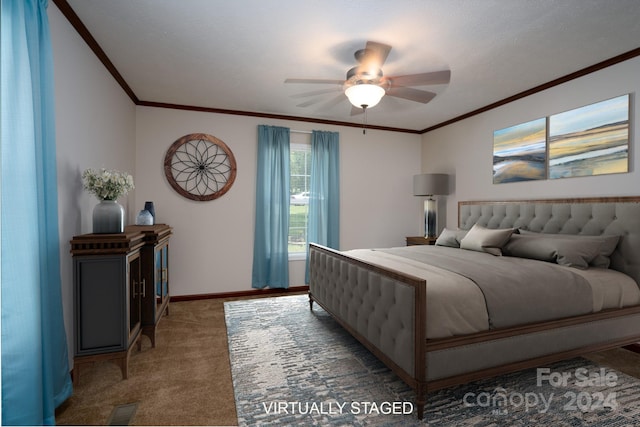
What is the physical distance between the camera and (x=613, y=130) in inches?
111

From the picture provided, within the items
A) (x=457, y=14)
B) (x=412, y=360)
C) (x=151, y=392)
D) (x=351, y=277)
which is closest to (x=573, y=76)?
(x=457, y=14)

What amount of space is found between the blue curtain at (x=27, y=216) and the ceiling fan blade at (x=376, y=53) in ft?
7.02

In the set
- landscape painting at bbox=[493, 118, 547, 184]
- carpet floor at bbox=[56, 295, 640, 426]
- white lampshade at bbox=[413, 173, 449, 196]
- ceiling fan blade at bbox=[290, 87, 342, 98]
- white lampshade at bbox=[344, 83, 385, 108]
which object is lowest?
carpet floor at bbox=[56, 295, 640, 426]

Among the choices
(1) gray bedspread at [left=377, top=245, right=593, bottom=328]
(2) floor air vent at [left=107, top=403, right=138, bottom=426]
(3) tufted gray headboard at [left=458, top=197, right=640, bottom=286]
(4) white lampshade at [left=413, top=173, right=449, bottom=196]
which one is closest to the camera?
(2) floor air vent at [left=107, top=403, right=138, bottom=426]

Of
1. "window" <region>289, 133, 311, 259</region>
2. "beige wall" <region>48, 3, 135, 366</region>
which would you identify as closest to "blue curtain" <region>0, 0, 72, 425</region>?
"beige wall" <region>48, 3, 135, 366</region>

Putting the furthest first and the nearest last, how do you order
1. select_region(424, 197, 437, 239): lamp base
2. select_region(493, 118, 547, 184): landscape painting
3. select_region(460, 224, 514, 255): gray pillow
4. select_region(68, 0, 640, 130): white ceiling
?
select_region(424, 197, 437, 239): lamp base < select_region(493, 118, 547, 184): landscape painting < select_region(460, 224, 514, 255): gray pillow < select_region(68, 0, 640, 130): white ceiling

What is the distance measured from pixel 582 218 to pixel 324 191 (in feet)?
10.0

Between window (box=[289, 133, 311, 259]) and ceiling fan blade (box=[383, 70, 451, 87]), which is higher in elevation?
ceiling fan blade (box=[383, 70, 451, 87])

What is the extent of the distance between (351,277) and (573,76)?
9.99ft

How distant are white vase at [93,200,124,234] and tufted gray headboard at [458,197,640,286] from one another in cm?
399

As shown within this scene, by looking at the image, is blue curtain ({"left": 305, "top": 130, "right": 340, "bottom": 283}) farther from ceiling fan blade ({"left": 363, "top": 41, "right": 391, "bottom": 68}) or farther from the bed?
ceiling fan blade ({"left": 363, "top": 41, "right": 391, "bottom": 68})

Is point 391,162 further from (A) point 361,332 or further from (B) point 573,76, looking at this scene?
(A) point 361,332

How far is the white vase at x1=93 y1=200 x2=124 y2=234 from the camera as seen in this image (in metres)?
2.17

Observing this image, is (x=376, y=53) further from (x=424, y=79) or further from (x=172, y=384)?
(x=172, y=384)
